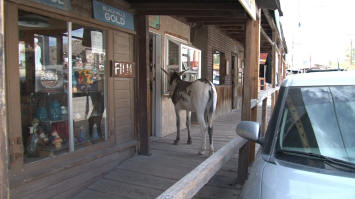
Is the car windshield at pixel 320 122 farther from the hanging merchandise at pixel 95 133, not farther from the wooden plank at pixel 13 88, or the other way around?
the hanging merchandise at pixel 95 133

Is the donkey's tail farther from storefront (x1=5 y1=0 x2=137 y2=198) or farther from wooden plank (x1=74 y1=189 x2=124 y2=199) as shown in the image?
wooden plank (x1=74 y1=189 x2=124 y2=199)

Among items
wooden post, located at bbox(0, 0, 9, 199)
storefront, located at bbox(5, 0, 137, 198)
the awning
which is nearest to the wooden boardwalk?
storefront, located at bbox(5, 0, 137, 198)

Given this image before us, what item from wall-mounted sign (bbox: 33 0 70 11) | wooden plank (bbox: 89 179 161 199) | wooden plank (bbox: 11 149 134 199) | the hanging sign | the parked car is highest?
wall-mounted sign (bbox: 33 0 70 11)

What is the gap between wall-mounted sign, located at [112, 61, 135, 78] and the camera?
491cm

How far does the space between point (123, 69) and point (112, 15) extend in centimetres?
92

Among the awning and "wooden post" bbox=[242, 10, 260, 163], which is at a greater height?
the awning

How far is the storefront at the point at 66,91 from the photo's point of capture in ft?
10.5

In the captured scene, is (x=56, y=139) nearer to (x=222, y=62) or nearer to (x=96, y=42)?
(x=96, y=42)

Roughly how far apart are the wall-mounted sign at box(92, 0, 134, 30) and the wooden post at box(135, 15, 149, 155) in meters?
0.25

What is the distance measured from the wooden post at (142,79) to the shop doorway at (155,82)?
1431mm

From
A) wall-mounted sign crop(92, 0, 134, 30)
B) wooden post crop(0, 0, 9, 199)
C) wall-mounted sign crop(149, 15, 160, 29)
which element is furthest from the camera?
wall-mounted sign crop(149, 15, 160, 29)

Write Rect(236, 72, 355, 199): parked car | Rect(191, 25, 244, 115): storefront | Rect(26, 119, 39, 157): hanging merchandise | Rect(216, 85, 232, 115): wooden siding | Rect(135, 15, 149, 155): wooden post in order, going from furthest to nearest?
1. Rect(216, 85, 232, 115): wooden siding
2. Rect(191, 25, 244, 115): storefront
3. Rect(135, 15, 149, 155): wooden post
4. Rect(26, 119, 39, 157): hanging merchandise
5. Rect(236, 72, 355, 199): parked car

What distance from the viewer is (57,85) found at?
3914mm

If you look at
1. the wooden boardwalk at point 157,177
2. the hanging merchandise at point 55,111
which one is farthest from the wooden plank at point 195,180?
the hanging merchandise at point 55,111
